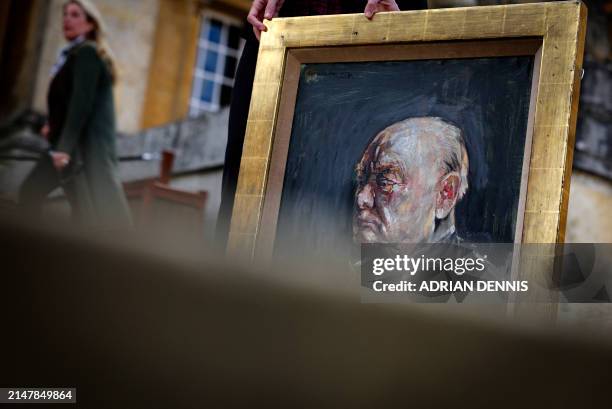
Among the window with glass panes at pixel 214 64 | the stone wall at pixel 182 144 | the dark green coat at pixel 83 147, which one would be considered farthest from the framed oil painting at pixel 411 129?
the window with glass panes at pixel 214 64

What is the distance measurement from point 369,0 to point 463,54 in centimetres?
32

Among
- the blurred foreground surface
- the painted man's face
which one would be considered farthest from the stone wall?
the blurred foreground surface

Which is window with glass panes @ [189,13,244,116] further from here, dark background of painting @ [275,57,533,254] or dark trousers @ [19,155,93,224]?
dark background of painting @ [275,57,533,254]

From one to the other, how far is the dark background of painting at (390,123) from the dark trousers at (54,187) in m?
4.73

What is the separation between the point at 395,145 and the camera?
11.0 ft

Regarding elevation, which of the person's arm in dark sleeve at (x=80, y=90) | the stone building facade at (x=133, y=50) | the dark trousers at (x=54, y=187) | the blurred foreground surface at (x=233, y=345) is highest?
the stone building facade at (x=133, y=50)

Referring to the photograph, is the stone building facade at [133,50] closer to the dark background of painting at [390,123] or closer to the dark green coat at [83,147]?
the dark green coat at [83,147]

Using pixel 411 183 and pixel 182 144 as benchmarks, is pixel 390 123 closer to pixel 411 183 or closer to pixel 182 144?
pixel 411 183

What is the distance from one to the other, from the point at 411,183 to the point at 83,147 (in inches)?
237

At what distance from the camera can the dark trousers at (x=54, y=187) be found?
8141 millimetres

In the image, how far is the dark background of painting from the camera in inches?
124

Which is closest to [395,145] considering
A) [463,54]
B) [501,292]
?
[463,54]

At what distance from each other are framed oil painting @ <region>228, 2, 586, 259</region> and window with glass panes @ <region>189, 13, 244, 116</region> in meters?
11.2

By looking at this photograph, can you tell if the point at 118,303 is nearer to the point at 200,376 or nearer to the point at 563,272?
the point at 200,376
